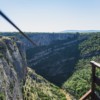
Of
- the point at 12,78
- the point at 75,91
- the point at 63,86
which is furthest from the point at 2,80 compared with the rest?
the point at 63,86

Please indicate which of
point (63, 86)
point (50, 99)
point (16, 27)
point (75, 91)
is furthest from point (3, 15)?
point (63, 86)

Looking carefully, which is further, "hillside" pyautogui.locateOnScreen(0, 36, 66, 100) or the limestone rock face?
"hillside" pyautogui.locateOnScreen(0, 36, 66, 100)

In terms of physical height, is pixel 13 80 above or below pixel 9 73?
below

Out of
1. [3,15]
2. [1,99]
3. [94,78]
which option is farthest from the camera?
[1,99]

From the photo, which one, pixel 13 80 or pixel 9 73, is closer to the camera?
pixel 9 73

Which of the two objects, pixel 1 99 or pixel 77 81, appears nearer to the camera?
pixel 1 99

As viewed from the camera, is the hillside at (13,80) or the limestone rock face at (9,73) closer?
the limestone rock face at (9,73)

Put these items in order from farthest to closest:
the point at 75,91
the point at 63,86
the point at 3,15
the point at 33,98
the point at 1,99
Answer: the point at 63,86 < the point at 75,91 < the point at 33,98 < the point at 1,99 < the point at 3,15

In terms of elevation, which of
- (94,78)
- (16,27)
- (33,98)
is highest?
Answer: (16,27)

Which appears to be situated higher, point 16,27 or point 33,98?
point 16,27

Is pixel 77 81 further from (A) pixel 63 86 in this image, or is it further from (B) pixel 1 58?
(B) pixel 1 58
